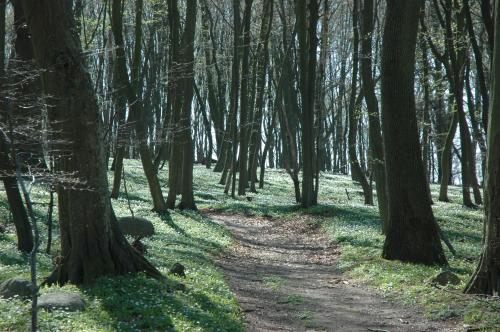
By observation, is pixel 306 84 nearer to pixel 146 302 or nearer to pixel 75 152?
pixel 75 152

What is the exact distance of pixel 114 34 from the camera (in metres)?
21.9

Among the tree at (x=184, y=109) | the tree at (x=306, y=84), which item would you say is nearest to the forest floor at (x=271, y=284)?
the tree at (x=184, y=109)

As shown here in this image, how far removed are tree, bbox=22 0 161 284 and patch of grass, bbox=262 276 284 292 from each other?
8.98 ft

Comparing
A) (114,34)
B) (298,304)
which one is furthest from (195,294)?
(114,34)

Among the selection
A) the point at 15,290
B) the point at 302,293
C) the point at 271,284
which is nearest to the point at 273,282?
the point at 271,284

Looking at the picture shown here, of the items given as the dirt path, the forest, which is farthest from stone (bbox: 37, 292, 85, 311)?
the dirt path

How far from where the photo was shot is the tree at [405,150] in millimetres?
13461

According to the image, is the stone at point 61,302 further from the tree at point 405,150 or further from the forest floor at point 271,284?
the tree at point 405,150

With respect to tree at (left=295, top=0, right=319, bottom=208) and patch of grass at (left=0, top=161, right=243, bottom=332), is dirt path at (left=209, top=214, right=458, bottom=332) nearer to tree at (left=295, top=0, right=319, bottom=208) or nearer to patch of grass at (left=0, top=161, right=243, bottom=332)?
patch of grass at (left=0, top=161, right=243, bottom=332)

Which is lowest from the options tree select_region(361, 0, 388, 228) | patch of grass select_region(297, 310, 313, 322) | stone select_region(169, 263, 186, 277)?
patch of grass select_region(297, 310, 313, 322)

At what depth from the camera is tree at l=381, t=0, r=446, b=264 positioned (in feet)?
44.2

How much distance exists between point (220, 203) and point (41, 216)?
11.6 m

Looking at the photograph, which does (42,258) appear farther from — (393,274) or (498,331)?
(498,331)

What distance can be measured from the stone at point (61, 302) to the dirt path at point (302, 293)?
2557 mm
